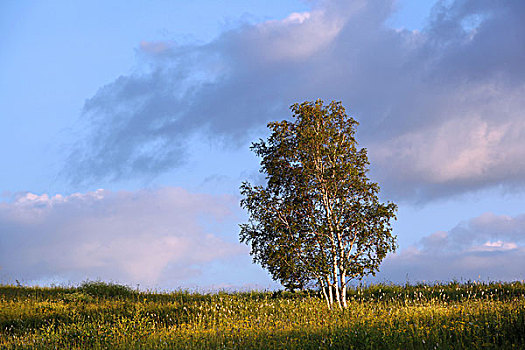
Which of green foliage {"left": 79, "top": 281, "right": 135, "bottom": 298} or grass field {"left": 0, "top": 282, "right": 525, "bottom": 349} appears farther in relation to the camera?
green foliage {"left": 79, "top": 281, "right": 135, "bottom": 298}

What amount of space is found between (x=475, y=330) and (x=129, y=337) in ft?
29.8

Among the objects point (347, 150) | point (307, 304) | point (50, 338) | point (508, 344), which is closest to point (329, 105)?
point (347, 150)

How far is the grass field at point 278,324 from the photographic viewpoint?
30.9ft

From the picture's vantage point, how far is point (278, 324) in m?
12.5

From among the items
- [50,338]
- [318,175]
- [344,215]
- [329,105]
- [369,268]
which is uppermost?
[329,105]

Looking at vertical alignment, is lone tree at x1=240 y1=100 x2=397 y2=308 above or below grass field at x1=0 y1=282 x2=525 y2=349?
above

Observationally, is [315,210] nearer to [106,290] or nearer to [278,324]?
[278,324]

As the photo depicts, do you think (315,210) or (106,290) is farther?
(106,290)

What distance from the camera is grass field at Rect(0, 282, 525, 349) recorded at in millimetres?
9406

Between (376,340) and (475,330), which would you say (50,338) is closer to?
(376,340)

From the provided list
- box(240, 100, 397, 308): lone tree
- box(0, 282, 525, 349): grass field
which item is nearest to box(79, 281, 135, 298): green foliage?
box(0, 282, 525, 349): grass field

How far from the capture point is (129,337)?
12.8 m

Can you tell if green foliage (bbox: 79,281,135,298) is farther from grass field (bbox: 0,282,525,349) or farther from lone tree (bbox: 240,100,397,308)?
lone tree (bbox: 240,100,397,308)

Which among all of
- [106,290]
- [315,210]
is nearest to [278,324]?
[315,210]
